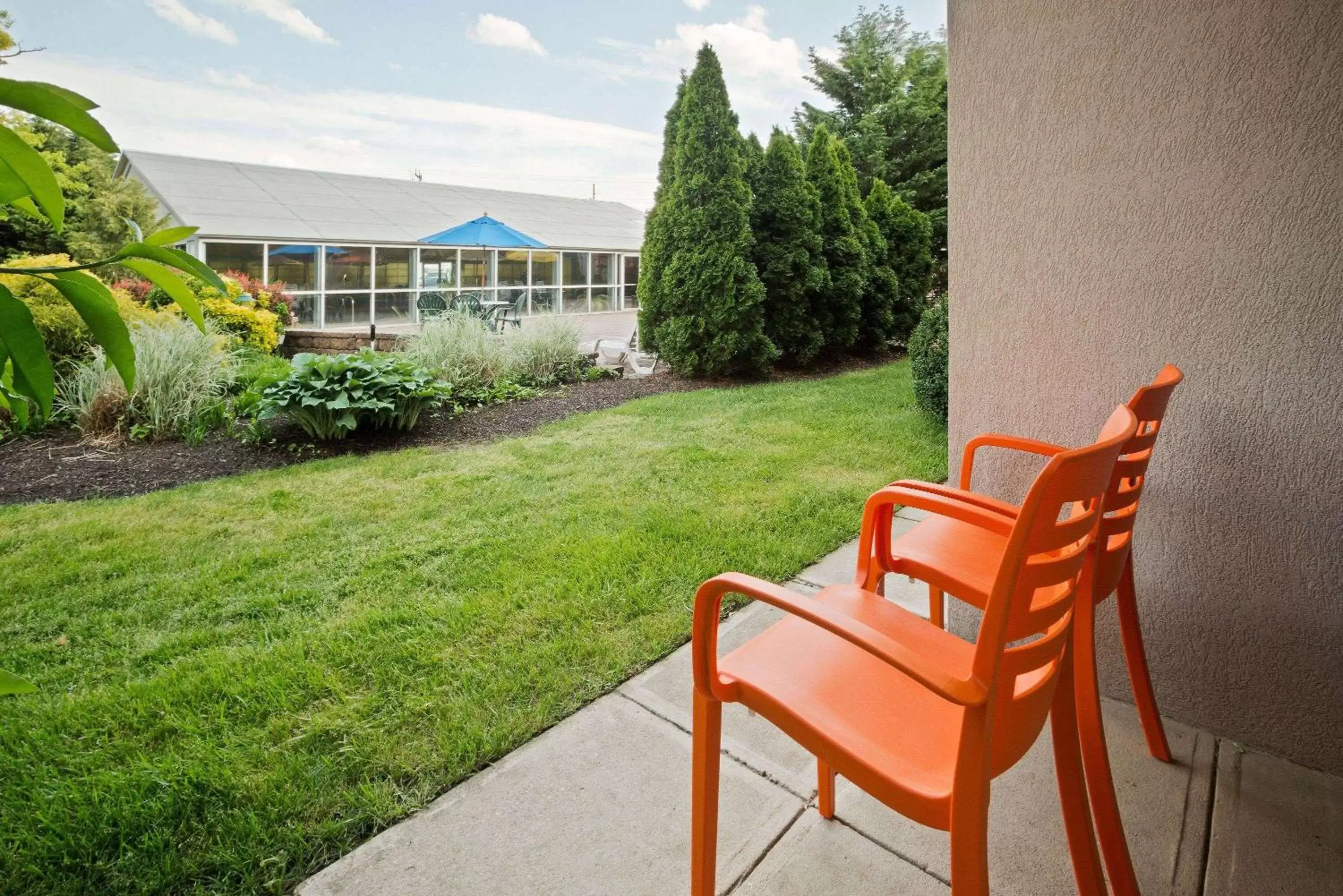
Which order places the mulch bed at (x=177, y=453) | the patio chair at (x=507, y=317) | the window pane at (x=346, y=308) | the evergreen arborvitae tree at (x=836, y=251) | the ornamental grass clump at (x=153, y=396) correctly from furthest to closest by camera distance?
the window pane at (x=346, y=308) → the patio chair at (x=507, y=317) → the evergreen arborvitae tree at (x=836, y=251) → the ornamental grass clump at (x=153, y=396) → the mulch bed at (x=177, y=453)

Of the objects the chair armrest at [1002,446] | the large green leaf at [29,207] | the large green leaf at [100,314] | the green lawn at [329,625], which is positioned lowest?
the green lawn at [329,625]

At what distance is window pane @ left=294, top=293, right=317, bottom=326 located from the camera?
502 inches

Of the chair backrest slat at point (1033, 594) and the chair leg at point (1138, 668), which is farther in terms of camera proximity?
the chair leg at point (1138, 668)

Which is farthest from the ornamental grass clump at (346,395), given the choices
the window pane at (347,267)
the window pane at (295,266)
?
the window pane at (347,267)

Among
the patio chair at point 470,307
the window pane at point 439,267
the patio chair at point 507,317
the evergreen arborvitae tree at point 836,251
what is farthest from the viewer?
the window pane at point 439,267

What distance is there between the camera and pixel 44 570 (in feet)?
8.79

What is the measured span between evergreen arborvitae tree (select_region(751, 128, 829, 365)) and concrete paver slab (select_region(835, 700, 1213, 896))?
5.78 meters

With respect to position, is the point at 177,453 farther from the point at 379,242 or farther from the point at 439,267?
the point at 439,267

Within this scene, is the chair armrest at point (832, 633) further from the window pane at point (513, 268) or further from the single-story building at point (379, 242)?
the window pane at point (513, 268)

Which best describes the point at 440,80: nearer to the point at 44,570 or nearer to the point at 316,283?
the point at 316,283

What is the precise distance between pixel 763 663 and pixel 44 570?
9.63ft

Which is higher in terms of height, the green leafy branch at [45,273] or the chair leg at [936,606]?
the green leafy branch at [45,273]

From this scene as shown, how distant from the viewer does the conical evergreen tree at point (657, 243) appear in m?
7.05

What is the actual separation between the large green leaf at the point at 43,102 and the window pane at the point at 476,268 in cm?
1576
